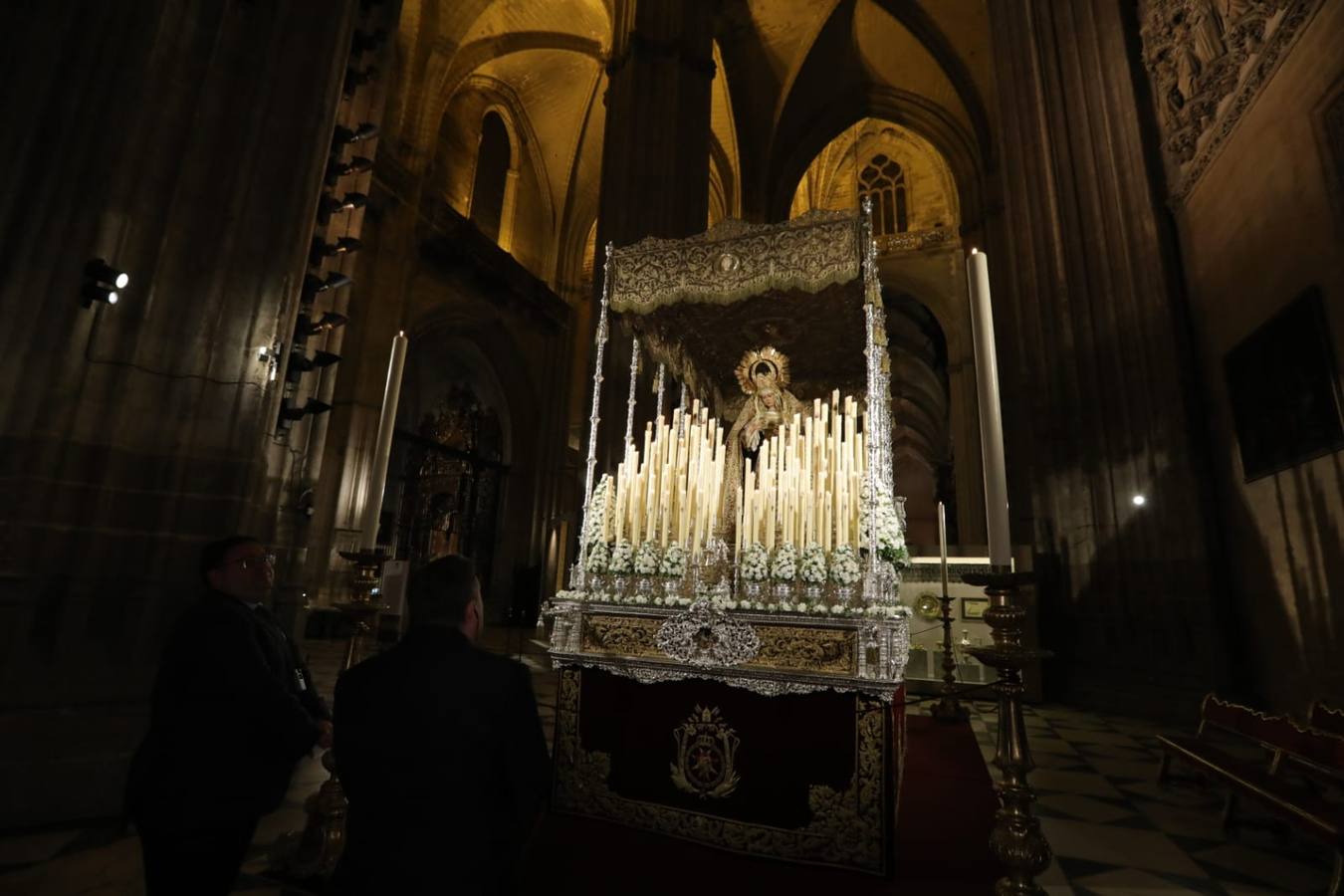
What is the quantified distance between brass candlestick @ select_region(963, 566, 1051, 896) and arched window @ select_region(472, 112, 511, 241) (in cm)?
1614

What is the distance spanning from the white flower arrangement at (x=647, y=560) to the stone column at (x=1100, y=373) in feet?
17.1

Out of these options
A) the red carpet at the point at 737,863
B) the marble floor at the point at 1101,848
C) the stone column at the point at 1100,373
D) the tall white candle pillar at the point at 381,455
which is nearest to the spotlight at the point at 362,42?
the tall white candle pillar at the point at 381,455

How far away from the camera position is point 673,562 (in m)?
3.37

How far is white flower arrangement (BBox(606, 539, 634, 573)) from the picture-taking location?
11.3 feet

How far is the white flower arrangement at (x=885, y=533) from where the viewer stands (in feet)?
10.6

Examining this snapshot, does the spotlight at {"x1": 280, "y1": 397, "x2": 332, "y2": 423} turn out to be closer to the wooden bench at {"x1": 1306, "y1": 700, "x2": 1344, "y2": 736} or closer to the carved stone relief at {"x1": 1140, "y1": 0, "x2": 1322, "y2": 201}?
the wooden bench at {"x1": 1306, "y1": 700, "x2": 1344, "y2": 736}

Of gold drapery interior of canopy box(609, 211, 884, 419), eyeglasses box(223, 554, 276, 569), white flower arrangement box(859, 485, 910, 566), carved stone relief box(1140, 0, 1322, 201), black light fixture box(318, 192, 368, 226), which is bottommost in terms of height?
eyeglasses box(223, 554, 276, 569)

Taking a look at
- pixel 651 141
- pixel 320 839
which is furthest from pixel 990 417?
pixel 651 141

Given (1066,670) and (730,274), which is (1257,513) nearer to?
(1066,670)

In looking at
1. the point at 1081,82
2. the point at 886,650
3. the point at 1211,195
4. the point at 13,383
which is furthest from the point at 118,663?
the point at 1081,82

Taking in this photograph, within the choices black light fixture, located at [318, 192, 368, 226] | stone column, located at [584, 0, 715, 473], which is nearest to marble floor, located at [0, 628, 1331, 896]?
black light fixture, located at [318, 192, 368, 226]

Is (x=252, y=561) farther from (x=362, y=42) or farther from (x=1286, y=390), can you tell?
(x=1286, y=390)

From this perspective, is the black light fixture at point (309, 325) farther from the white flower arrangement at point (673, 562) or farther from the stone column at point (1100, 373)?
the stone column at point (1100, 373)

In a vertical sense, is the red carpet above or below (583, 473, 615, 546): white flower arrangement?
below
